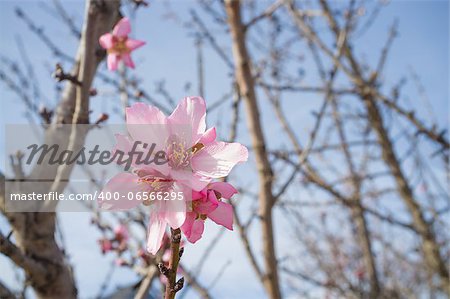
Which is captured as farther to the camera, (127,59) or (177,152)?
(127,59)

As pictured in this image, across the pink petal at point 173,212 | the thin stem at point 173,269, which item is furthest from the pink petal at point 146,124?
the thin stem at point 173,269

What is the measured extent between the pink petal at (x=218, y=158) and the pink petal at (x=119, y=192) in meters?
0.14

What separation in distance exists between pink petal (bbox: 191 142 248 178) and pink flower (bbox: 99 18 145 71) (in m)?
0.99

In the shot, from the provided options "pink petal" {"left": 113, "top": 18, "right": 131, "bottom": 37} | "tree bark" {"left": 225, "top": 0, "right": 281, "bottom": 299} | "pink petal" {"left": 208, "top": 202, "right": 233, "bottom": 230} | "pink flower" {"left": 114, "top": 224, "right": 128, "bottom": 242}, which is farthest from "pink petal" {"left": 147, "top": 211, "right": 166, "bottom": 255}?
"pink flower" {"left": 114, "top": 224, "right": 128, "bottom": 242}

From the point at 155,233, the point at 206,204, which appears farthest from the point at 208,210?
the point at 155,233

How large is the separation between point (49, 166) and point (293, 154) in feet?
7.18

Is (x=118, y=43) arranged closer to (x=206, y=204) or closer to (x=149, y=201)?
(x=149, y=201)

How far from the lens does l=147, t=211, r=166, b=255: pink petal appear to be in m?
0.80

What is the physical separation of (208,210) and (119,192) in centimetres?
19

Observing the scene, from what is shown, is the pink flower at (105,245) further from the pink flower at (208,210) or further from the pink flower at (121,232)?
the pink flower at (208,210)

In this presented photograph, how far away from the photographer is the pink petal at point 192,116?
916 mm

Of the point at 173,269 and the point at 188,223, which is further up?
the point at 188,223

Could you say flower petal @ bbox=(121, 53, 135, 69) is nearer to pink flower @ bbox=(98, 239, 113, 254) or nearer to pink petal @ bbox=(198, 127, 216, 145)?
pink petal @ bbox=(198, 127, 216, 145)

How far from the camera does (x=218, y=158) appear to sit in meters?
0.86
